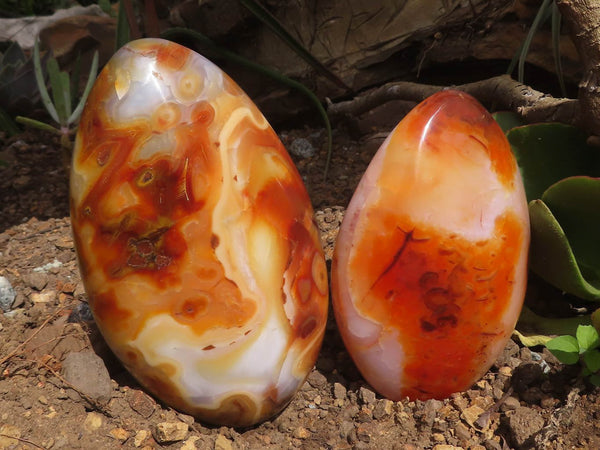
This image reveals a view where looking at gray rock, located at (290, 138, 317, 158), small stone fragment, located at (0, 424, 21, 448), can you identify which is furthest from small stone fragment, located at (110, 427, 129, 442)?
gray rock, located at (290, 138, 317, 158)

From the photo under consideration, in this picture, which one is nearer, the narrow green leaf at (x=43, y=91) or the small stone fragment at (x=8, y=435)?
the small stone fragment at (x=8, y=435)

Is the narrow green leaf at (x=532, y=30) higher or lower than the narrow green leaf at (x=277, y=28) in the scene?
higher

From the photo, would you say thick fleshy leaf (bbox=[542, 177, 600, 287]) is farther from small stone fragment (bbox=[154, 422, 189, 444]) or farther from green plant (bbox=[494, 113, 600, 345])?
small stone fragment (bbox=[154, 422, 189, 444])

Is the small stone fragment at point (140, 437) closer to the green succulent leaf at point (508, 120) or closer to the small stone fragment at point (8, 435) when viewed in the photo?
the small stone fragment at point (8, 435)

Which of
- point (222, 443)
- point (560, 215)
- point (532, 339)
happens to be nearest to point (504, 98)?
point (560, 215)

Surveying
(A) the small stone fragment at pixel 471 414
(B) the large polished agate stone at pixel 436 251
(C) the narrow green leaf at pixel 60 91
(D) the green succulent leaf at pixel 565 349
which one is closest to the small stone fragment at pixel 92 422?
(B) the large polished agate stone at pixel 436 251

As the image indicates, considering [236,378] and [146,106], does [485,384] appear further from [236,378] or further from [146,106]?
[146,106]
